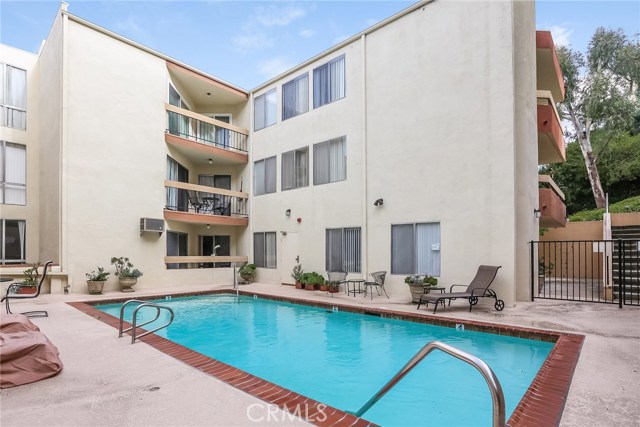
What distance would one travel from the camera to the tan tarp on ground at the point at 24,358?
3.82 m

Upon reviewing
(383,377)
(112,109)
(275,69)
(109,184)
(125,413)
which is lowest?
(383,377)

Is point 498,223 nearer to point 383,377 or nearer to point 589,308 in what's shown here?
point 589,308

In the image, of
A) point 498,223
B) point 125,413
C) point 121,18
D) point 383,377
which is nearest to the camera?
point 125,413

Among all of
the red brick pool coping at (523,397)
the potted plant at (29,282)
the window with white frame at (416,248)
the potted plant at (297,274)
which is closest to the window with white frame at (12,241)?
the potted plant at (29,282)

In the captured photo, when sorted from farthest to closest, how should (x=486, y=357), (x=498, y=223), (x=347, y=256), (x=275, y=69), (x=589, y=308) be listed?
(x=275, y=69), (x=347, y=256), (x=498, y=223), (x=589, y=308), (x=486, y=357)

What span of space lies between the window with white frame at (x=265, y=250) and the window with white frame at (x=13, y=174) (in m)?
8.60

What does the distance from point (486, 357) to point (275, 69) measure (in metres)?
14.0

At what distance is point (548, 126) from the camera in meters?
11.6

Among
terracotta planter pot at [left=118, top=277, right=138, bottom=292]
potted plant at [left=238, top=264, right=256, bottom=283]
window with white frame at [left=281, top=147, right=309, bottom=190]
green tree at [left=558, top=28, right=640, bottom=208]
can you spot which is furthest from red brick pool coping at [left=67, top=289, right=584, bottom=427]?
green tree at [left=558, top=28, right=640, bottom=208]

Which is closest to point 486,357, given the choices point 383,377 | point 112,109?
point 383,377

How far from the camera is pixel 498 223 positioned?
9.36m

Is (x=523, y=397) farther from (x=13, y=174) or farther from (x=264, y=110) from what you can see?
(x=13, y=174)

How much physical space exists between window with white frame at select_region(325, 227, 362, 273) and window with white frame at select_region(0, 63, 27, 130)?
1213 cm

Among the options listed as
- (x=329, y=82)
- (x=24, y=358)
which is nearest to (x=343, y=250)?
(x=329, y=82)
